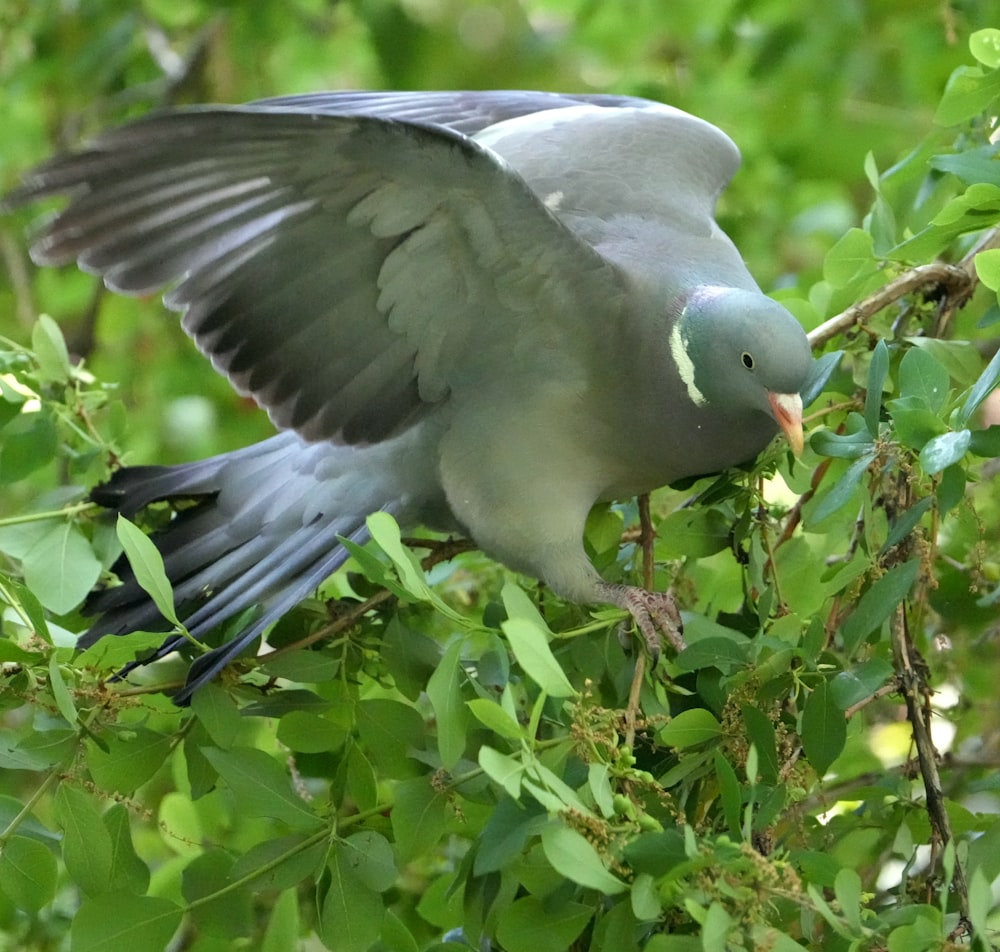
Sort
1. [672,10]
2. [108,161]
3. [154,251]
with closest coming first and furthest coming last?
[108,161] → [154,251] → [672,10]

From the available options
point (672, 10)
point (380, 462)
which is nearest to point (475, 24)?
point (672, 10)

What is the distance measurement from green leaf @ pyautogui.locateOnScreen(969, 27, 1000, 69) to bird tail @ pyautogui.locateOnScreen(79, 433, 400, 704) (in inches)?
34.0

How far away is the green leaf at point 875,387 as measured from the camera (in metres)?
1.14

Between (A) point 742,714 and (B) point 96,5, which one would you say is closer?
(A) point 742,714

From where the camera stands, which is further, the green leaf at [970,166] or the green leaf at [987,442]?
the green leaf at [970,166]

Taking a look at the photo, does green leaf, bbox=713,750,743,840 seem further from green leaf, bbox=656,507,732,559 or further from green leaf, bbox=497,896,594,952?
green leaf, bbox=656,507,732,559

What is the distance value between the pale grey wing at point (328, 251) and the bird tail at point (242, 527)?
0.39 ft

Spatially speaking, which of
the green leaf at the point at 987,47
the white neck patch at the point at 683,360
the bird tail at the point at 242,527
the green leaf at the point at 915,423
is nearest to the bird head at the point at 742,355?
the white neck patch at the point at 683,360

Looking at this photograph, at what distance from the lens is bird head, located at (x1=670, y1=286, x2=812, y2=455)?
1415 mm

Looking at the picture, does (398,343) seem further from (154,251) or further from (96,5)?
(96,5)

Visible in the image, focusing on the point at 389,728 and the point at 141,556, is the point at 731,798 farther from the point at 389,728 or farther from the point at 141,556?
the point at 141,556

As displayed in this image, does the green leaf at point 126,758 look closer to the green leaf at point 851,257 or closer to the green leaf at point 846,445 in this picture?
the green leaf at point 846,445

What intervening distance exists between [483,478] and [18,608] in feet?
2.04

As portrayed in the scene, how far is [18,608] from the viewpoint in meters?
1.22
